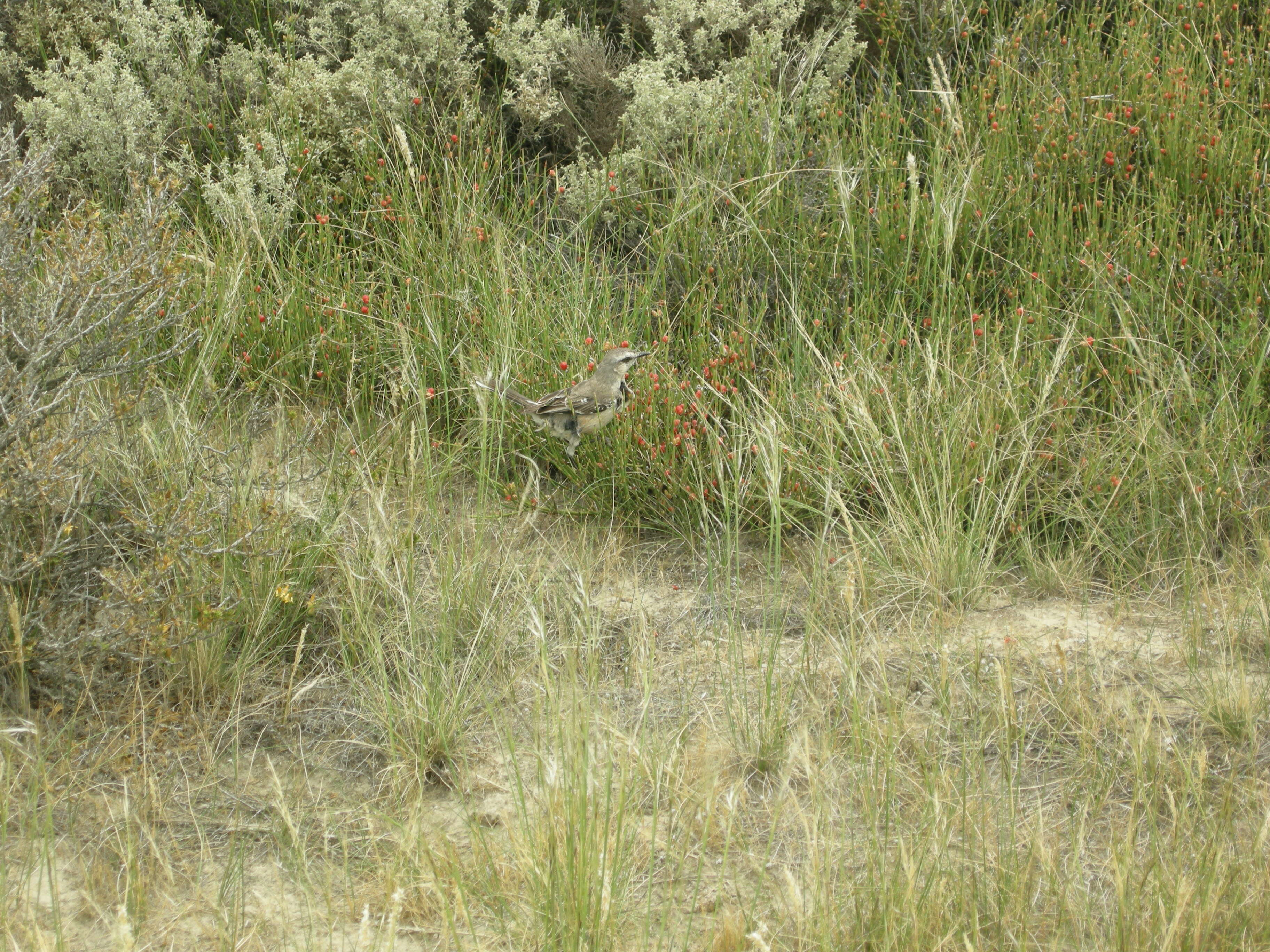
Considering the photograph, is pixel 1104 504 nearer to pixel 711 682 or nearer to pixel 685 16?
pixel 711 682

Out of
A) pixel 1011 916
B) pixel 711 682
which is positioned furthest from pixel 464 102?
pixel 1011 916

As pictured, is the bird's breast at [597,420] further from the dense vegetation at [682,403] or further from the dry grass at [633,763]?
the dry grass at [633,763]

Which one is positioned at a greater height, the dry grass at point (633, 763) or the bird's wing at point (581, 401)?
the bird's wing at point (581, 401)

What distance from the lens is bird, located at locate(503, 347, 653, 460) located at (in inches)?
186

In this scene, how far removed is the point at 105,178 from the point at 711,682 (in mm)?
3989

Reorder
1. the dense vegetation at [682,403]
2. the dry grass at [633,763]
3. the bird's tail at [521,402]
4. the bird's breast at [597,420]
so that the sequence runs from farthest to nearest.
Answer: the bird's tail at [521,402] → the bird's breast at [597,420] → the dense vegetation at [682,403] → the dry grass at [633,763]

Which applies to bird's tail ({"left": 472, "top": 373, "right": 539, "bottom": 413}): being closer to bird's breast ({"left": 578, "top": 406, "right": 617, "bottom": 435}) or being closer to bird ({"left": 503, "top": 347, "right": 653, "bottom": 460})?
bird ({"left": 503, "top": 347, "right": 653, "bottom": 460})

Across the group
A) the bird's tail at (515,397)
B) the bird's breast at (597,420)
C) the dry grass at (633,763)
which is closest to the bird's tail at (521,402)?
the bird's tail at (515,397)

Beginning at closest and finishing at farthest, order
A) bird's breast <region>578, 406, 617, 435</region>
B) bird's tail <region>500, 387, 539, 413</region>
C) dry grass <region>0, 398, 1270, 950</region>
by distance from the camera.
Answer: dry grass <region>0, 398, 1270, 950</region> → bird's breast <region>578, 406, 617, 435</region> → bird's tail <region>500, 387, 539, 413</region>

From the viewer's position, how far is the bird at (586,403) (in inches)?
186

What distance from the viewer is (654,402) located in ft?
15.7

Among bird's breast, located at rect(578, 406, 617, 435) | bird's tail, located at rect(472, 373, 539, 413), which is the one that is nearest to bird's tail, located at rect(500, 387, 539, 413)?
bird's tail, located at rect(472, 373, 539, 413)

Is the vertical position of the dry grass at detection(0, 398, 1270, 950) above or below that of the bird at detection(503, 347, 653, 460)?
below

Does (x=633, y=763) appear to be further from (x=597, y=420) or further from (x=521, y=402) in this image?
(x=521, y=402)
